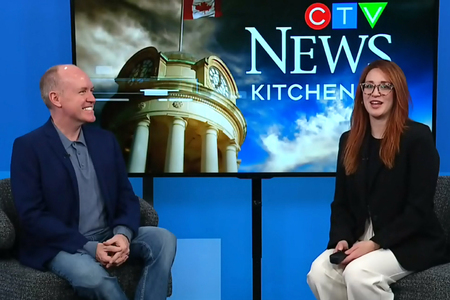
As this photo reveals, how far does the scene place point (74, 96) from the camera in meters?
2.28

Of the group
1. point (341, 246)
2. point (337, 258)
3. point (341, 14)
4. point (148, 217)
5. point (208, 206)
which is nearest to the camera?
point (337, 258)

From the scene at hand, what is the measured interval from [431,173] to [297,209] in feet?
4.14

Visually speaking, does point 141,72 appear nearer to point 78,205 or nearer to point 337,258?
point 78,205

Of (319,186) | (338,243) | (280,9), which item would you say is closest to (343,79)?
(280,9)

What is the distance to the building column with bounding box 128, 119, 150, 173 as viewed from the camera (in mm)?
2834

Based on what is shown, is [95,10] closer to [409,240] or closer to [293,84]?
[293,84]

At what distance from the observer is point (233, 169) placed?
285 cm

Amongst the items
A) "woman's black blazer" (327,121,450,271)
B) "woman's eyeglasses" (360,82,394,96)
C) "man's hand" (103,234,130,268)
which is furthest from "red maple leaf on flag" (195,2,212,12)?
"man's hand" (103,234,130,268)

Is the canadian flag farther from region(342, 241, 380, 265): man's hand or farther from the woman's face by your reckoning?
region(342, 241, 380, 265): man's hand

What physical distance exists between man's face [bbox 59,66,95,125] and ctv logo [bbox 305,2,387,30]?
1.24 metres

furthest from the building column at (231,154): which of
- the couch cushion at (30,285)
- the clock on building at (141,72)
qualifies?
the couch cushion at (30,285)

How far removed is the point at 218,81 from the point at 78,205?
1.03m

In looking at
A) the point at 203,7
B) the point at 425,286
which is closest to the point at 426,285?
the point at 425,286

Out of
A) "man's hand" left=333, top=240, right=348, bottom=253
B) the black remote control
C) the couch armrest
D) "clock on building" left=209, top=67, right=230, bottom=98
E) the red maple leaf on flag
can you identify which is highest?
the red maple leaf on flag
